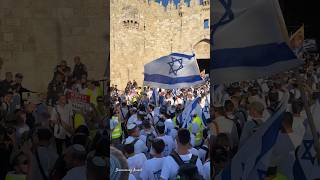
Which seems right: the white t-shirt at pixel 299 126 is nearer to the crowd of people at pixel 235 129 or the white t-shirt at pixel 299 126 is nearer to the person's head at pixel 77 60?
the crowd of people at pixel 235 129

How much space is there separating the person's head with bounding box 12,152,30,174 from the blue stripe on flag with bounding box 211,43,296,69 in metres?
2.10

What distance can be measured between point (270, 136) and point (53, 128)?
2.23m

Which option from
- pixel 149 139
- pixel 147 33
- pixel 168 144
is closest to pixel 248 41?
pixel 168 144

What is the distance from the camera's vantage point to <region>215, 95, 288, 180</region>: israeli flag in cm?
394

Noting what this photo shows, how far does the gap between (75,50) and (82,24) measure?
0.27 m

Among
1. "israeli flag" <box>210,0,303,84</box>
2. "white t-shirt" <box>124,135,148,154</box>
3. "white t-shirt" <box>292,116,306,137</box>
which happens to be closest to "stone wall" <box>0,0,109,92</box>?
"israeli flag" <box>210,0,303,84</box>

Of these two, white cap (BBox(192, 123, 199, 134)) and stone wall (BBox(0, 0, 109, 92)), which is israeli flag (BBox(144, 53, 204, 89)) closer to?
white cap (BBox(192, 123, 199, 134))

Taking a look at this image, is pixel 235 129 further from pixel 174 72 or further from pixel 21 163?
pixel 174 72

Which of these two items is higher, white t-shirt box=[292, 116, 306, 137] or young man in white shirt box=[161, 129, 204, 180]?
white t-shirt box=[292, 116, 306, 137]

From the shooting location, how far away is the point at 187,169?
15.4ft

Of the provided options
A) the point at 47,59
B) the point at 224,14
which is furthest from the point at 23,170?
the point at 224,14

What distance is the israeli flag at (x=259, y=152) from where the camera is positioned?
3936 millimetres

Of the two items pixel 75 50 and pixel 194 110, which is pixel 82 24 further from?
pixel 194 110

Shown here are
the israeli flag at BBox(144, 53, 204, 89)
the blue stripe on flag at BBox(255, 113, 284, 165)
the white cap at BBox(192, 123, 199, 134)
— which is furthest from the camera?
the israeli flag at BBox(144, 53, 204, 89)
